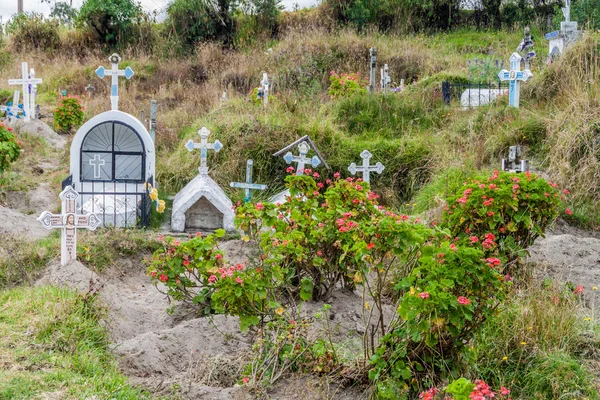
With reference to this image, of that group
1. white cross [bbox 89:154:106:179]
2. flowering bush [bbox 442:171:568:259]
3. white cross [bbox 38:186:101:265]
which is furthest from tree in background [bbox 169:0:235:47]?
flowering bush [bbox 442:171:568:259]

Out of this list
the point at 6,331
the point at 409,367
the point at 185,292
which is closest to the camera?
the point at 409,367

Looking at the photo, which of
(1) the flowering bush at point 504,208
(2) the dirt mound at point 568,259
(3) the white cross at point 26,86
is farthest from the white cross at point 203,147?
(3) the white cross at point 26,86

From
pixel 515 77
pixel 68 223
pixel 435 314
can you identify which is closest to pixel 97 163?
pixel 68 223

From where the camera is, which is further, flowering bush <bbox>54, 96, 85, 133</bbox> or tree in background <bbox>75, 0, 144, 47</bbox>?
tree in background <bbox>75, 0, 144, 47</bbox>

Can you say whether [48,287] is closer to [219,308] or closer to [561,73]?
[219,308]

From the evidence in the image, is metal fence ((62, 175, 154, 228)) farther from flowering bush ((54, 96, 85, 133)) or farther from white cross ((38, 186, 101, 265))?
flowering bush ((54, 96, 85, 133))

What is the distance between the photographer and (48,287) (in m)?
5.50

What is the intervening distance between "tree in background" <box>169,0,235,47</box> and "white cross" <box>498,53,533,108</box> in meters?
11.9

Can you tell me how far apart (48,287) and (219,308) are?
179 cm

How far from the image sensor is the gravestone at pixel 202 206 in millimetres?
8320

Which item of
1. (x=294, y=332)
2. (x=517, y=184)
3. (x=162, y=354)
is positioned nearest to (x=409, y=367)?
(x=294, y=332)

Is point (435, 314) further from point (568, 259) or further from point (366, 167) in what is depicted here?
point (366, 167)

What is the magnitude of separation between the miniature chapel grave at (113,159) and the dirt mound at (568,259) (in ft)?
14.9

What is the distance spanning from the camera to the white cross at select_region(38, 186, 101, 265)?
612 cm
